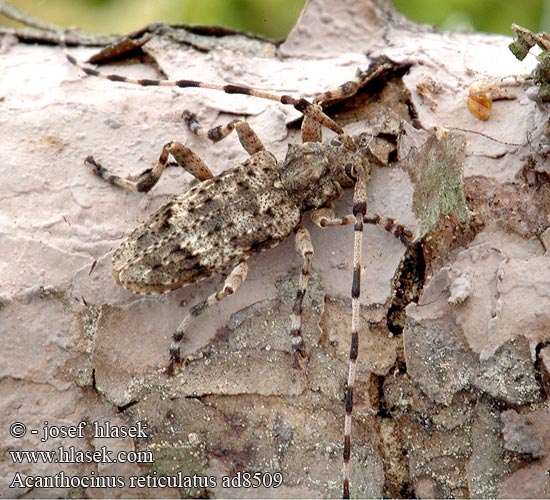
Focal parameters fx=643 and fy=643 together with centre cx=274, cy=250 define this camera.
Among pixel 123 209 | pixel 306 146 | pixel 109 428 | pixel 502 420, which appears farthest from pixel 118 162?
pixel 502 420

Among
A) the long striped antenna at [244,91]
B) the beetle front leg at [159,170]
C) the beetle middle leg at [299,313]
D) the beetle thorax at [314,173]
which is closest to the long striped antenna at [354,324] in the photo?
the beetle middle leg at [299,313]

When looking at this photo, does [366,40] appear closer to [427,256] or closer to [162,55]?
[162,55]

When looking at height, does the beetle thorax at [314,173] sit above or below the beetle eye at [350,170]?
below

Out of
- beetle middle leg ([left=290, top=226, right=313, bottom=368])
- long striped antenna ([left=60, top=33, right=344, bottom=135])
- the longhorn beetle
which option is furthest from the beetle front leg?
beetle middle leg ([left=290, top=226, right=313, bottom=368])

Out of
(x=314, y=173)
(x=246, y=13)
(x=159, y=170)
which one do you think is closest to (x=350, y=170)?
(x=314, y=173)

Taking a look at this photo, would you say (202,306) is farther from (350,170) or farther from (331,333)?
(350,170)

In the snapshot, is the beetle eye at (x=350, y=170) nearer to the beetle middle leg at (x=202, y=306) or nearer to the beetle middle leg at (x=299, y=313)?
the beetle middle leg at (x=299, y=313)

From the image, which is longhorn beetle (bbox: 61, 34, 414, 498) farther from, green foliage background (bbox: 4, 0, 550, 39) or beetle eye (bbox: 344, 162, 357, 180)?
green foliage background (bbox: 4, 0, 550, 39)
